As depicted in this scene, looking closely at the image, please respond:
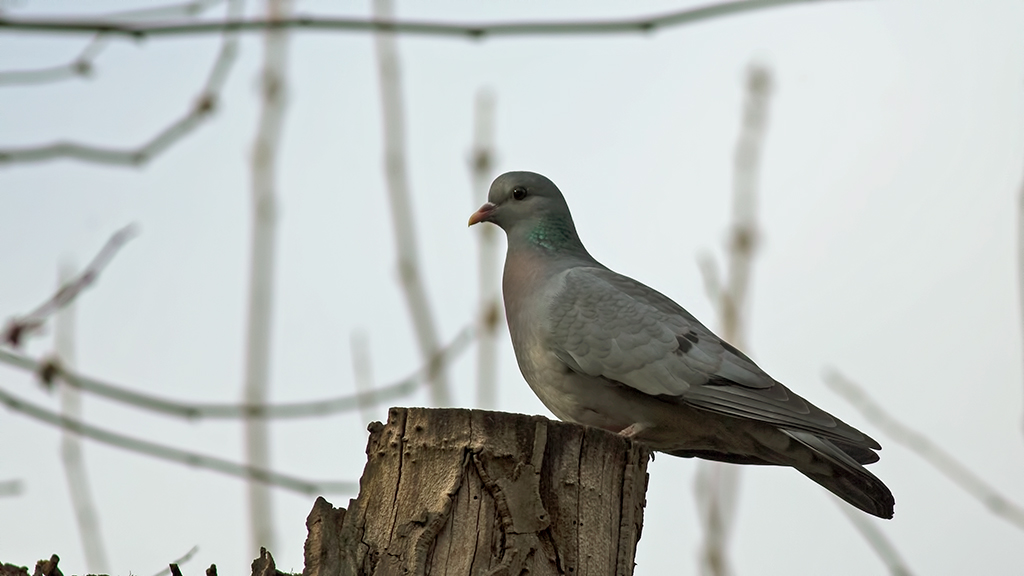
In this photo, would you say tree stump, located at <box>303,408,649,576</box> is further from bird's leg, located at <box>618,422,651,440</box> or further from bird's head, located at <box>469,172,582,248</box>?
bird's head, located at <box>469,172,582,248</box>

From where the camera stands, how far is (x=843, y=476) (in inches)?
161

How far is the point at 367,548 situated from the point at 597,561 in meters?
0.58

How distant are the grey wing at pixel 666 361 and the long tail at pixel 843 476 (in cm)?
5

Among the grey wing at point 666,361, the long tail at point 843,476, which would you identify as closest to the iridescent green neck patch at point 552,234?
the grey wing at point 666,361

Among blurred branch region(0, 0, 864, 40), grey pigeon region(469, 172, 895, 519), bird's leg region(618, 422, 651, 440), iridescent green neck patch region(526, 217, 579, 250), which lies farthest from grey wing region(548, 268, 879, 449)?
blurred branch region(0, 0, 864, 40)

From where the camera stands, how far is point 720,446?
427cm

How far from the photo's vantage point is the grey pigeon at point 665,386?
3.96 m

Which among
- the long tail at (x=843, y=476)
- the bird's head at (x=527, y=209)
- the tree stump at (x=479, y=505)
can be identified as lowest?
the tree stump at (x=479, y=505)

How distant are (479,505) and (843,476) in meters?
1.86

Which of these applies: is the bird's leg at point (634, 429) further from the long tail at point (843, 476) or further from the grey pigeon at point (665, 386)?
the long tail at point (843, 476)

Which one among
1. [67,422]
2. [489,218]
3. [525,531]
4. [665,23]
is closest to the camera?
[665,23]

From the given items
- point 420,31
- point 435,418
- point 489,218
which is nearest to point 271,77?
point 489,218

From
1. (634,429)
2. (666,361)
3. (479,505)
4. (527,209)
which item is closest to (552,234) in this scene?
(527,209)

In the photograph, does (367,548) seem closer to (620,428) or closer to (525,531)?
(525,531)
